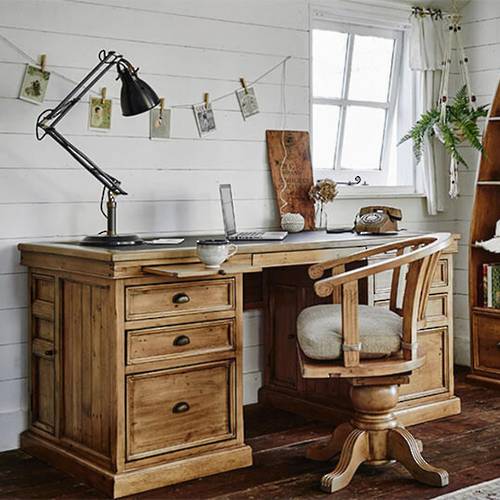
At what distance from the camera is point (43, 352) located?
133 inches

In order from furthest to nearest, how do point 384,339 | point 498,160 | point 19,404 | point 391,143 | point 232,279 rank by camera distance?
point 391,143
point 498,160
point 19,404
point 232,279
point 384,339

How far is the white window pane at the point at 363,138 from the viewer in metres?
4.82

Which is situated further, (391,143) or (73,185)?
(391,143)

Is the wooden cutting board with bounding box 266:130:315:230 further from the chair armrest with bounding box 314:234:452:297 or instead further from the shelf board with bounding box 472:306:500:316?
the chair armrest with bounding box 314:234:452:297

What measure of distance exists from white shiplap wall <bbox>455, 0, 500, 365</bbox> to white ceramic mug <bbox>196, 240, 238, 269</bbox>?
247cm

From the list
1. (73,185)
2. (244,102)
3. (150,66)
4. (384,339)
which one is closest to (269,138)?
(244,102)

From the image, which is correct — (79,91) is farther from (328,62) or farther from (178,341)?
(328,62)

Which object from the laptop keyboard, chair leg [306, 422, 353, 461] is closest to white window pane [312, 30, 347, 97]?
the laptop keyboard

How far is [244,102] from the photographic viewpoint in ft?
13.5

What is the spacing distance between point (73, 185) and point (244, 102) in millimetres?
985

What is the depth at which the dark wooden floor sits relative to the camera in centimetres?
297

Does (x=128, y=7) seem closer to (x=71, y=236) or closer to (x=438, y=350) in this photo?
(x=71, y=236)

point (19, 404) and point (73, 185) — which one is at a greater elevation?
point (73, 185)

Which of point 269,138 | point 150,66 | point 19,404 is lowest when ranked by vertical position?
point 19,404
